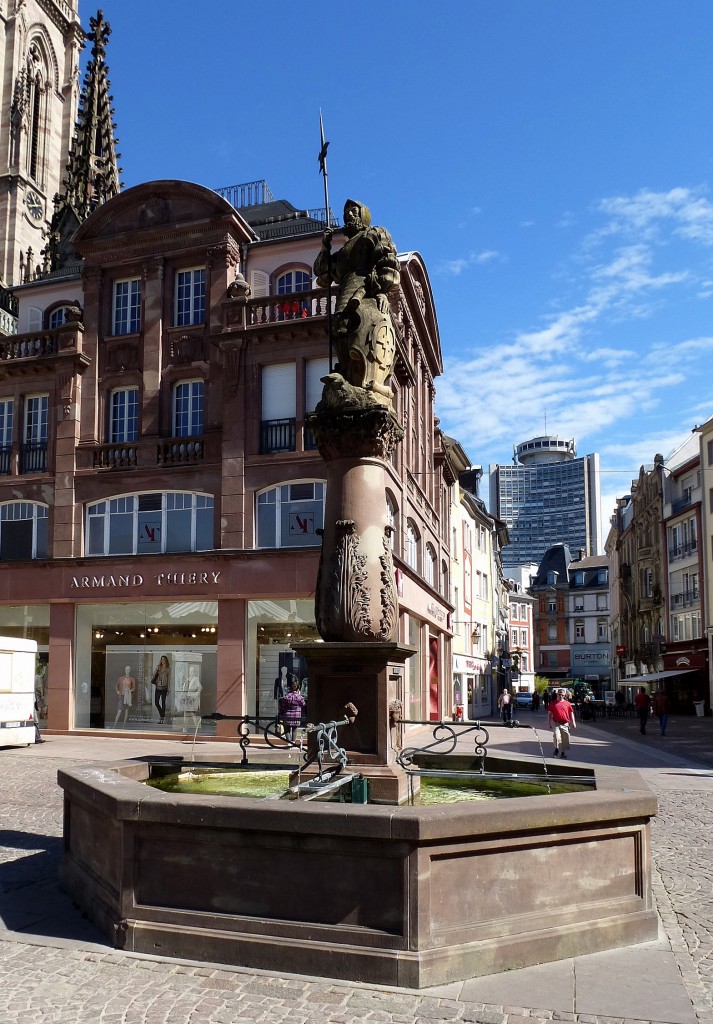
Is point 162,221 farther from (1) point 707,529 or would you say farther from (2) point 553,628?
(2) point 553,628

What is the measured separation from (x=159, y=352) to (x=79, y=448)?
3.87m

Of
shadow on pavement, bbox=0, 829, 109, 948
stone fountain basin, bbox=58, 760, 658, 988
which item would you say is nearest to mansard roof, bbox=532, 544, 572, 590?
shadow on pavement, bbox=0, 829, 109, 948

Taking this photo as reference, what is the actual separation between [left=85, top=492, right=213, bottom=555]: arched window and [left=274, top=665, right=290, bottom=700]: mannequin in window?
4161 mm

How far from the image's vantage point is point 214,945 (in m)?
6.34

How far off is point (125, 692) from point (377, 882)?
23.6 meters

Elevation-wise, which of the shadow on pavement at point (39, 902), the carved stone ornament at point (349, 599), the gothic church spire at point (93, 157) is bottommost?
the shadow on pavement at point (39, 902)

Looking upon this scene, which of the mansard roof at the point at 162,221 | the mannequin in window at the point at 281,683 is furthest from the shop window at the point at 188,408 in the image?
the mannequin in window at the point at 281,683

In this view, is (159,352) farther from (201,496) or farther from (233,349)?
(201,496)

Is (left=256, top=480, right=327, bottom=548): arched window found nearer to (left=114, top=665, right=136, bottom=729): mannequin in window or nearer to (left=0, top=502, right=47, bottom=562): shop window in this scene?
(left=114, top=665, right=136, bottom=729): mannequin in window

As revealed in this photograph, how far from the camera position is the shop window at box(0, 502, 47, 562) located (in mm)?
29547

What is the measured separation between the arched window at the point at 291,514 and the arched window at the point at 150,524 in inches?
68.6

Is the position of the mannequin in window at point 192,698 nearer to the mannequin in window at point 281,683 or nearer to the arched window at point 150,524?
the mannequin in window at point 281,683

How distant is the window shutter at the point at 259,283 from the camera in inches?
1171

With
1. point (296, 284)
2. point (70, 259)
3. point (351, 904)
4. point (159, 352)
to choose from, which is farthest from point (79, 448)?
point (351, 904)
